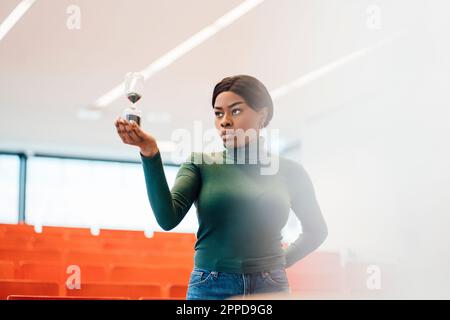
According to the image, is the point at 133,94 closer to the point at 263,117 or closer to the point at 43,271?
the point at 263,117

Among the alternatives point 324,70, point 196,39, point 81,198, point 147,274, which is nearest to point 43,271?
point 147,274

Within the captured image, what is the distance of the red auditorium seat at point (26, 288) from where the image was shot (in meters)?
1.87

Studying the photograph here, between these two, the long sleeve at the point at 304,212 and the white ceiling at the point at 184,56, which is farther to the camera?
the white ceiling at the point at 184,56

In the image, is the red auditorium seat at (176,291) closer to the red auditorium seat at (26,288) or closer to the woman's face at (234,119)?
the red auditorium seat at (26,288)

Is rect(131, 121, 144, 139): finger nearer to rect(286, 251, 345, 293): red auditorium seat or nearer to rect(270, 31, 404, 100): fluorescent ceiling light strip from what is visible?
rect(286, 251, 345, 293): red auditorium seat

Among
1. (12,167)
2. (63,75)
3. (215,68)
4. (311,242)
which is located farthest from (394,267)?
(12,167)

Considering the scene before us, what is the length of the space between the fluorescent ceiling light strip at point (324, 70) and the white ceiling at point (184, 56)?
0.02 m

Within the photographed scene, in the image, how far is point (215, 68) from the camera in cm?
449

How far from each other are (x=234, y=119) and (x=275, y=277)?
224 millimetres

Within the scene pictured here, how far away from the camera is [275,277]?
98cm

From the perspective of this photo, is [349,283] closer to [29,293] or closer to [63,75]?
[29,293]

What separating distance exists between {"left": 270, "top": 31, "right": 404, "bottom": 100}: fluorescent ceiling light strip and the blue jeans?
296 centimetres

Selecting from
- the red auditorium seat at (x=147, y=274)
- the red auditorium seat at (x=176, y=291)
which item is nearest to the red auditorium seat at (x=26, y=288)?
the red auditorium seat at (x=176, y=291)
